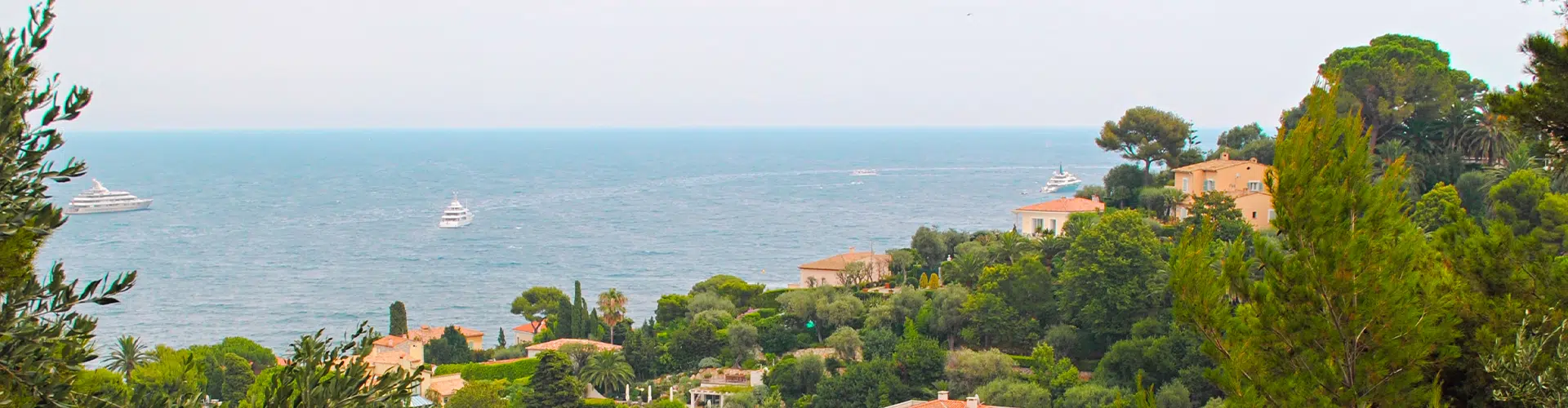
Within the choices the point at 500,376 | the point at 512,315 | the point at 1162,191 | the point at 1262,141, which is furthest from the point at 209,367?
the point at 1262,141

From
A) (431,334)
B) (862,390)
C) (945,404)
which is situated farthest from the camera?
(431,334)

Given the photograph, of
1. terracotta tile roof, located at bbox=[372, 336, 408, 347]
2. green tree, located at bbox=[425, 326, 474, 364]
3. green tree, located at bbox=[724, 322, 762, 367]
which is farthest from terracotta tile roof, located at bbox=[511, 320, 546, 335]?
green tree, located at bbox=[724, 322, 762, 367]

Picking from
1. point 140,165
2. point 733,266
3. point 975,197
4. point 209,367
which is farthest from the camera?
point 140,165

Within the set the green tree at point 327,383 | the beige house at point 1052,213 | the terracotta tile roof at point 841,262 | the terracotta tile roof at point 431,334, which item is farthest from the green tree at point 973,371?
the green tree at point 327,383

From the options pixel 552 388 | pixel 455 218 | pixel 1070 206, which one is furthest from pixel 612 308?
pixel 455 218

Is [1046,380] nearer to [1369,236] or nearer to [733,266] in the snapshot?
[1369,236]

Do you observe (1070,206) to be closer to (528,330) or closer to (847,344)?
(847,344)

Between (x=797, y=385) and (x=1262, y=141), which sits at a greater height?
(x=1262, y=141)
